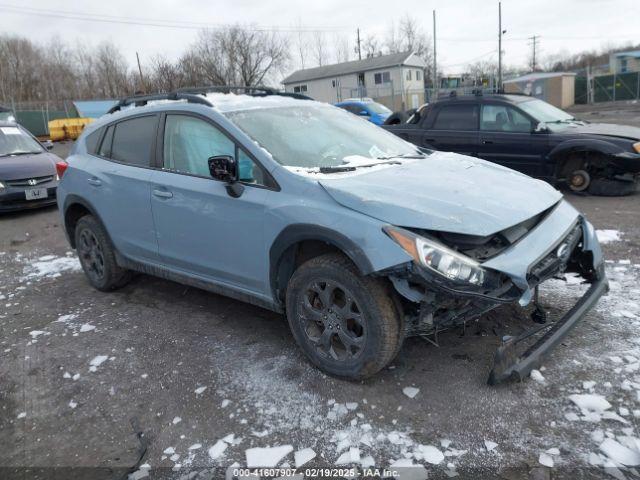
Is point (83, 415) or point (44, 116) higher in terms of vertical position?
point (44, 116)

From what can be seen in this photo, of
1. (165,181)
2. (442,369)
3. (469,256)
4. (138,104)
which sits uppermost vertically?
(138,104)

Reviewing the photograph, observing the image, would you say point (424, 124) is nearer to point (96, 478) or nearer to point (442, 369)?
point (442, 369)

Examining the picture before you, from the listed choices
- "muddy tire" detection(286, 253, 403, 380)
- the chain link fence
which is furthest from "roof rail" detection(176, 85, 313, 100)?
the chain link fence

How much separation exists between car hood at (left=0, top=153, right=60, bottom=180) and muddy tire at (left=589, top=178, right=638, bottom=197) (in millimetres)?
9277

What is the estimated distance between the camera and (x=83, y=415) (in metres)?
3.09

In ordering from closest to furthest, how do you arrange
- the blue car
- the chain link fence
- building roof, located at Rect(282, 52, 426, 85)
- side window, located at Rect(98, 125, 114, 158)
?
side window, located at Rect(98, 125, 114, 158), the blue car, the chain link fence, building roof, located at Rect(282, 52, 426, 85)

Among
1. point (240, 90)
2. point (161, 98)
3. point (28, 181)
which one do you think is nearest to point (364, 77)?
point (28, 181)

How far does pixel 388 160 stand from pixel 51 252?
16.8 ft

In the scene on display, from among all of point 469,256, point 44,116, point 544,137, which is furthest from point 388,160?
point 44,116

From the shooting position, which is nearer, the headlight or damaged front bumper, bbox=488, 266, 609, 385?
the headlight

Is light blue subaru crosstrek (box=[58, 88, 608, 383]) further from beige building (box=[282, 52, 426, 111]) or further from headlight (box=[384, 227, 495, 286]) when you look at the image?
beige building (box=[282, 52, 426, 111])

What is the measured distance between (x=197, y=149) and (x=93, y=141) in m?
1.73

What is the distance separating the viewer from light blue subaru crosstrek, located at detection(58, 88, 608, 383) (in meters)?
2.82

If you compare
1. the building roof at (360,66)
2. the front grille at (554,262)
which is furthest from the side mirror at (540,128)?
the building roof at (360,66)
